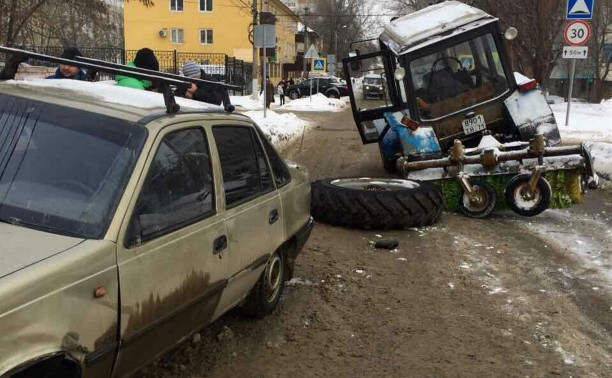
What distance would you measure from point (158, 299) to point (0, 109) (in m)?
1.35

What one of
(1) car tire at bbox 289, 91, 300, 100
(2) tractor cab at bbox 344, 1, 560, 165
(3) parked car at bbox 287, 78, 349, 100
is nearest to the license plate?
(2) tractor cab at bbox 344, 1, 560, 165

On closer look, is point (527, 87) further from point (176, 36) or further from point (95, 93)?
point (176, 36)

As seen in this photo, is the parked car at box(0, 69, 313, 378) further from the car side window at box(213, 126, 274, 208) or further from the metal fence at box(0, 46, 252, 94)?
the metal fence at box(0, 46, 252, 94)

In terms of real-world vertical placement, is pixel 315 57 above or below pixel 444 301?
above

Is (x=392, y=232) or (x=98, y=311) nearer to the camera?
(x=98, y=311)

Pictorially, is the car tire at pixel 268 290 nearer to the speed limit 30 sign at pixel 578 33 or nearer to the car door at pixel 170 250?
the car door at pixel 170 250

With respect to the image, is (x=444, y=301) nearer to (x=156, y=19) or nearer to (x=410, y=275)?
(x=410, y=275)

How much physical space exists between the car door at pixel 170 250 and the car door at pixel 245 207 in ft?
0.45

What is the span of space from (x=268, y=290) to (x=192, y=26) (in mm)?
55208

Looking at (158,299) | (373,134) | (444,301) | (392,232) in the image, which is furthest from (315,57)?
(158,299)

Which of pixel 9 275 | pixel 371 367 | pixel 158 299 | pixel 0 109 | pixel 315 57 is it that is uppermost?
pixel 315 57

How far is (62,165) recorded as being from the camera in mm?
2885

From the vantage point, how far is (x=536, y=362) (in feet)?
12.5

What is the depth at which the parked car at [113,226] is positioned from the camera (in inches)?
89.7
